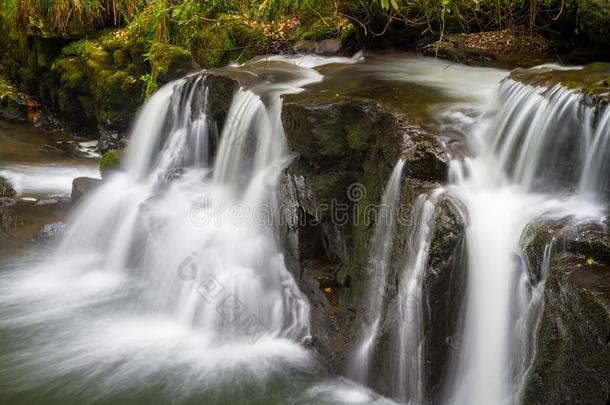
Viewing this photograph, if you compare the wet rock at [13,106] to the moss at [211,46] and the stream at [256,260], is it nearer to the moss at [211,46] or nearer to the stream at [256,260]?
the moss at [211,46]

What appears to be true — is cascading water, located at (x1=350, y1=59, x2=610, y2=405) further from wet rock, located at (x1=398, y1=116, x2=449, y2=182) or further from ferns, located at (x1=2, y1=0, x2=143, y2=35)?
ferns, located at (x1=2, y1=0, x2=143, y2=35)

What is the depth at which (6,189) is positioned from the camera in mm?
9289

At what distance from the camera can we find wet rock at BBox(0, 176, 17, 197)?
9220 millimetres

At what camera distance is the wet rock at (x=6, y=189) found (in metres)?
9.22

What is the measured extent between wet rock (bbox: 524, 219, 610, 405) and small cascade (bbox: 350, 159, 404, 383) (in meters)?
1.38

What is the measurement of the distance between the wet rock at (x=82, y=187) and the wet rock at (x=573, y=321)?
6980 millimetres

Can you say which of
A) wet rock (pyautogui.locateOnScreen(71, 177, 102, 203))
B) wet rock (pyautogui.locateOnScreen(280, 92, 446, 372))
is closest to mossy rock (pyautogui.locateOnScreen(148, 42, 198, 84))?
wet rock (pyautogui.locateOnScreen(71, 177, 102, 203))

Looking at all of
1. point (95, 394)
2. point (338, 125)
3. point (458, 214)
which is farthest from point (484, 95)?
point (95, 394)

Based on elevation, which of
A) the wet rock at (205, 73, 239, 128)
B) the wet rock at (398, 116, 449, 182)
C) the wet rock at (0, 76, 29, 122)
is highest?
the wet rock at (205, 73, 239, 128)

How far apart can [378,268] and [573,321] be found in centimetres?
203

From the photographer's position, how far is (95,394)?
5.03m

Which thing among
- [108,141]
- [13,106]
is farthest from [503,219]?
[13,106]

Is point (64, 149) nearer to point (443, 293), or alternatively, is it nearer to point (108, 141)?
point (108, 141)

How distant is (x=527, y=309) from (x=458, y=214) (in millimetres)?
859
